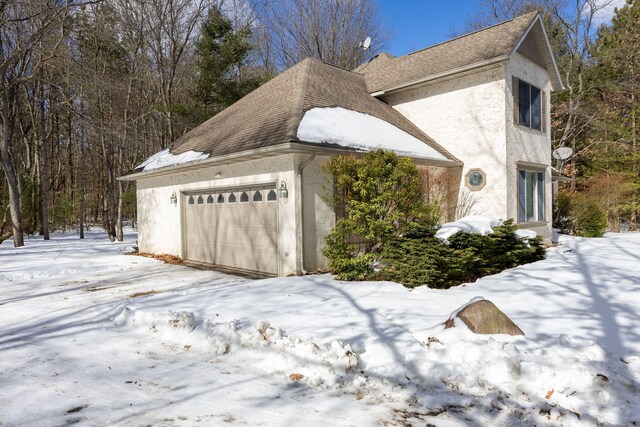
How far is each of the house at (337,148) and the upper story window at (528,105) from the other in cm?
6

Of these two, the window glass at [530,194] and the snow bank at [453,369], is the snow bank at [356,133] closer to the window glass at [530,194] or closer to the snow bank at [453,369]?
the window glass at [530,194]

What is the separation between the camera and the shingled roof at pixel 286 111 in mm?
9375

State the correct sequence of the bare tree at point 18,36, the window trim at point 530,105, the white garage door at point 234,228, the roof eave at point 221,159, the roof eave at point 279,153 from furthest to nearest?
the bare tree at point 18,36
the window trim at point 530,105
the white garage door at point 234,228
the roof eave at point 221,159
the roof eave at point 279,153

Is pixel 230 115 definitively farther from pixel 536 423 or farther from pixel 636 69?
pixel 636 69

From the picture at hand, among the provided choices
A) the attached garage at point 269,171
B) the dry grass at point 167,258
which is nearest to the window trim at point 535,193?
the attached garage at point 269,171

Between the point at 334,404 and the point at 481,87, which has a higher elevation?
the point at 481,87

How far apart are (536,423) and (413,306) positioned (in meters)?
2.66

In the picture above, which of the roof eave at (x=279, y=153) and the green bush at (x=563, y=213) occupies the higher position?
the roof eave at (x=279, y=153)

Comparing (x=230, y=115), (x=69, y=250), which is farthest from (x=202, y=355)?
(x=69, y=250)

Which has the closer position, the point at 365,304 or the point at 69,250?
the point at 365,304

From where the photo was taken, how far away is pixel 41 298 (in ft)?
23.4

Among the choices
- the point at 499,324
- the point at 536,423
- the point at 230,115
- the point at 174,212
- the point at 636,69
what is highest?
the point at 636,69

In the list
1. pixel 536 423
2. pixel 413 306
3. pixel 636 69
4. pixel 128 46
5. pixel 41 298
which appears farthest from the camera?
pixel 636 69

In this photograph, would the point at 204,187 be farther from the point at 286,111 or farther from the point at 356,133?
the point at 356,133
